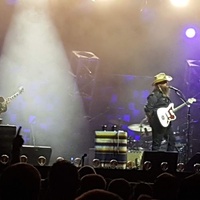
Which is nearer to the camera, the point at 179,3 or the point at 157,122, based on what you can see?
the point at 157,122

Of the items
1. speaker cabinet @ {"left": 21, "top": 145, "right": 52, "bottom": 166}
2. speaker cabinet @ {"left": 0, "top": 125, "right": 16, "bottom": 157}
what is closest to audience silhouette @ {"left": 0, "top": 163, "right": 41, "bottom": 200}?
speaker cabinet @ {"left": 0, "top": 125, "right": 16, "bottom": 157}

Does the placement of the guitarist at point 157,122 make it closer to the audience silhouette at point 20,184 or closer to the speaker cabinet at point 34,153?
the speaker cabinet at point 34,153

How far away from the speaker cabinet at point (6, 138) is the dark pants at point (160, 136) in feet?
9.59

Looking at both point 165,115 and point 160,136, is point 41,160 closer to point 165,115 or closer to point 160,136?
point 160,136

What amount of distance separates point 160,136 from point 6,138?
3182 millimetres

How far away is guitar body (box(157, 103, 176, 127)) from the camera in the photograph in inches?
371

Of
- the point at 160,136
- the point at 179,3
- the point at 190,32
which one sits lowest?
the point at 160,136

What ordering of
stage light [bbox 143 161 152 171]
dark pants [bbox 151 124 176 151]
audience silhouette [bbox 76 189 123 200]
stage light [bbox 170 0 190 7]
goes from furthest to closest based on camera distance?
1. stage light [bbox 170 0 190 7]
2. dark pants [bbox 151 124 176 151]
3. stage light [bbox 143 161 152 171]
4. audience silhouette [bbox 76 189 123 200]

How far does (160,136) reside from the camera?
370 inches

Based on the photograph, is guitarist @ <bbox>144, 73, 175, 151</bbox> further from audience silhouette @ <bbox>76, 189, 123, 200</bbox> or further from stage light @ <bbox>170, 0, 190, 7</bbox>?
audience silhouette @ <bbox>76, 189, 123, 200</bbox>

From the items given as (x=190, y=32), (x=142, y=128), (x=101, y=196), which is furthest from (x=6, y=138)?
(x=190, y=32)

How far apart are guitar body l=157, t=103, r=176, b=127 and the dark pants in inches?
4.3

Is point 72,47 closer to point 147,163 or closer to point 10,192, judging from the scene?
point 147,163

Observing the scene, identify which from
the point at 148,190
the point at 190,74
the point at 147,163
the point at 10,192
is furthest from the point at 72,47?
the point at 10,192
